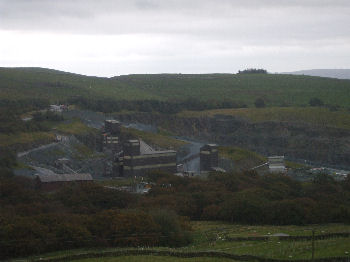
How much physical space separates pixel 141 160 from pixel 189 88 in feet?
220

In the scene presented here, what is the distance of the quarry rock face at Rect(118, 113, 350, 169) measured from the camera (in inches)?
2484

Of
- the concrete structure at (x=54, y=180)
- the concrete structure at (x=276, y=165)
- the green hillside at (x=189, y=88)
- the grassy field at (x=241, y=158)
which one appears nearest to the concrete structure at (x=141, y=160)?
the concrete structure at (x=54, y=180)

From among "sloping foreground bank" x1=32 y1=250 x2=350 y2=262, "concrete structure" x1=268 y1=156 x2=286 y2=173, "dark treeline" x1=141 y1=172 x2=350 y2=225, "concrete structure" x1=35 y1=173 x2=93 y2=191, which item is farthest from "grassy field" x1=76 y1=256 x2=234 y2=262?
"concrete structure" x1=268 y1=156 x2=286 y2=173

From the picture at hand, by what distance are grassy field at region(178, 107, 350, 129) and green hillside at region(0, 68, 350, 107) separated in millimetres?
10922

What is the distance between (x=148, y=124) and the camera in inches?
2992

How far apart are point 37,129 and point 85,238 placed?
111ft

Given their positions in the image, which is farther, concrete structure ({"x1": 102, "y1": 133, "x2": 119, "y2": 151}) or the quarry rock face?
the quarry rock face

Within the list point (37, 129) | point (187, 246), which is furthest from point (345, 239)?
point (37, 129)

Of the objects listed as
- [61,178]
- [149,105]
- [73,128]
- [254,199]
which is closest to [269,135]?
[149,105]

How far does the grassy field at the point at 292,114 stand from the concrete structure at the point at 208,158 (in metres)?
23.3

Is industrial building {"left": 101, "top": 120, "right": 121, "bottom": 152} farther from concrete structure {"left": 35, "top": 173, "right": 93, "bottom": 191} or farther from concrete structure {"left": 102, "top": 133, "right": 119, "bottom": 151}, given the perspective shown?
concrete structure {"left": 35, "top": 173, "right": 93, "bottom": 191}

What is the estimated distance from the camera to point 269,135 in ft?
233

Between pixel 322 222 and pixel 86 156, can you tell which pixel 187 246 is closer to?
pixel 322 222

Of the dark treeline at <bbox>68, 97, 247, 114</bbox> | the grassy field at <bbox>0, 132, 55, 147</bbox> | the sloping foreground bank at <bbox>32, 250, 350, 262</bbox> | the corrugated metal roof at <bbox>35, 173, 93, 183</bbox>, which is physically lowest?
the corrugated metal roof at <bbox>35, 173, 93, 183</bbox>
